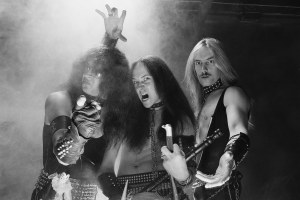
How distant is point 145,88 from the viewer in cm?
337

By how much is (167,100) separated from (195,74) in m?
0.36

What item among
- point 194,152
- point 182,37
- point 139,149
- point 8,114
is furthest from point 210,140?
point 8,114

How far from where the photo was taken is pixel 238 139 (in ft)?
9.16

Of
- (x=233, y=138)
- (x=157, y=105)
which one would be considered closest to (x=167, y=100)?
(x=157, y=105)

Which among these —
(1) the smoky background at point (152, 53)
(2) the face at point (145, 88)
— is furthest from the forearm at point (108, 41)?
(2) the face at point (145, 88)

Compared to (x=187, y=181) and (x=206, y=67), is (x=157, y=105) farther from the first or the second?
(x=187, y=181)

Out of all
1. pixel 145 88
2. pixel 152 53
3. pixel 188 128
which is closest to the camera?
pixel 188 128

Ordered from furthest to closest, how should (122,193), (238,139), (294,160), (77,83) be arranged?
(294,160)
(77,83)
(122,193)
(238,139)

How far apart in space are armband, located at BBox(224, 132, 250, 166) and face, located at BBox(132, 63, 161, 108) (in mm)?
816

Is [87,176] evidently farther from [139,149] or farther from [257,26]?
[257,26]

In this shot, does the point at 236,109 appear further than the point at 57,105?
No

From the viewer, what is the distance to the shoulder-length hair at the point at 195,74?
3334mm

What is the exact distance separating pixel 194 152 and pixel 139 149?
0.52 meters

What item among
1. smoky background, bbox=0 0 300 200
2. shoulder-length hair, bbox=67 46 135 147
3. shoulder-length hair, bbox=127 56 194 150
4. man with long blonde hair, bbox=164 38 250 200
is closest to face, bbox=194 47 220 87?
man with long blonde hair, bbox=164 38 250 200
